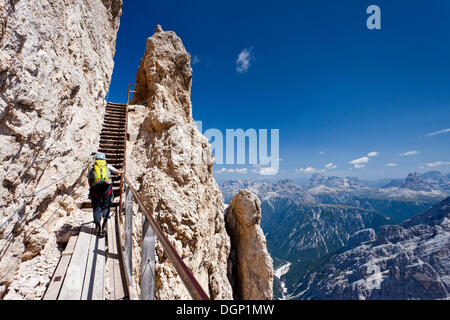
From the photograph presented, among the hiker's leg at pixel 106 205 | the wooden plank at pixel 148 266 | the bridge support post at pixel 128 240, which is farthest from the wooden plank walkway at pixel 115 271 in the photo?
the wooden plank at pixel 148 266

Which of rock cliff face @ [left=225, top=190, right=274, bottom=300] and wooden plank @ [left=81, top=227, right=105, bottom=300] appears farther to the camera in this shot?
rock cliff face @ [left=225, top=190, right=274, bottom=300]

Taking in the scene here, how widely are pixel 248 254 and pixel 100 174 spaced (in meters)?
21.9

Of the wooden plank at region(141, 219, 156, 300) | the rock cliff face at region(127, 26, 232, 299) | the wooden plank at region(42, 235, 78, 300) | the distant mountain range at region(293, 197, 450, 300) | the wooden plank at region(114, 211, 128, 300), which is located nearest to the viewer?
the wooden plank at region(141, 219, 156, 300)

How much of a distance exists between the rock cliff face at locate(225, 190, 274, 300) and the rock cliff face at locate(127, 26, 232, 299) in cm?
421

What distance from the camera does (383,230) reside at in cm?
17112

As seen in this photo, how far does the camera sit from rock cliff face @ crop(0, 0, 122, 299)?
15.0 feet

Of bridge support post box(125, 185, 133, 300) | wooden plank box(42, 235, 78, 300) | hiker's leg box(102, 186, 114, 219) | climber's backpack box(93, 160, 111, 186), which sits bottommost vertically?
wooden plank box(42, 235, 78, 300)

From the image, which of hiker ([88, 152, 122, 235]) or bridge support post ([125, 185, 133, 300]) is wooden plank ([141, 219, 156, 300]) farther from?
hiker ([88, 152, 122, 235])

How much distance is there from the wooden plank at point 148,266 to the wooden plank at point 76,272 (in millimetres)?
1643

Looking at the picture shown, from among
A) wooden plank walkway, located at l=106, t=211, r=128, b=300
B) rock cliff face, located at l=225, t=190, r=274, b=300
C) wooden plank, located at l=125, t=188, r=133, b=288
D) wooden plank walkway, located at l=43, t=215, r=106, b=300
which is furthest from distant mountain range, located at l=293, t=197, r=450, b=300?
wooden plank walkway, located at l=43, t=215, r=106, b=300

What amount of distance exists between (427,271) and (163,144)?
18267cm

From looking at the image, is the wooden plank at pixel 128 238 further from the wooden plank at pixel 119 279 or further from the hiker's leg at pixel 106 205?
the hiker's leg at pixel 106 205
